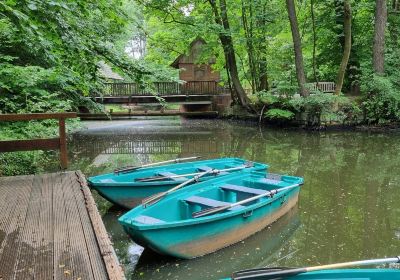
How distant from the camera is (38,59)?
1132 centimetres

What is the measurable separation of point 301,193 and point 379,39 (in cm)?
1385

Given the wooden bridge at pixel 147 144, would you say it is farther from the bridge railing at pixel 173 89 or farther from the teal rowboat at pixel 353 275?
the teal rowboat at pixel 353 275

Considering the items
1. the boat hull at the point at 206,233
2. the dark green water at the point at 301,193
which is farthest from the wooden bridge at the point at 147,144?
the boat hull at the point at 206,233

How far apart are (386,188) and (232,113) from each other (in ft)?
62.3

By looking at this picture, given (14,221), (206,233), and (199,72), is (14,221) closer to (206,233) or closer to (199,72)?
(206,233)

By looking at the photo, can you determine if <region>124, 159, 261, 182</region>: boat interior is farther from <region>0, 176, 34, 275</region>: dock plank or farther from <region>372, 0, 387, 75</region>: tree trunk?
<region>372, 0, 387, 75</region>: tree trunk

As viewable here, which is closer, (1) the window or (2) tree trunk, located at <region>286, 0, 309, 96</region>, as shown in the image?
(2) tree trunk, located at <region>286, 0, 309, 96</region>

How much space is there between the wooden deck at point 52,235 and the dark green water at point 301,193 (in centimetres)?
114

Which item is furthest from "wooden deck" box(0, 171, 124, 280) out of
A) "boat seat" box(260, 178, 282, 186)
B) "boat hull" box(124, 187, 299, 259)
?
"boat seat" box(260, 178, 282, 186)

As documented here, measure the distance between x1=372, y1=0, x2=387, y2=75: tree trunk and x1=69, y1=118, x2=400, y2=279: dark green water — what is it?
367cm

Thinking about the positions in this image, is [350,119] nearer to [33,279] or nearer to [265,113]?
[265,113]

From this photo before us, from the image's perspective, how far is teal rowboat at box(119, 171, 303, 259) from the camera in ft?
17.6

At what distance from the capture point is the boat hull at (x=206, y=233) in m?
5.32

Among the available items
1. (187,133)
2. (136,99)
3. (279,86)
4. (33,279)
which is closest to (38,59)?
(33,279)
